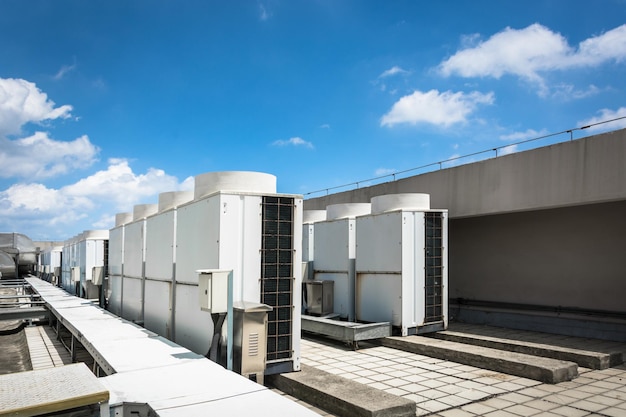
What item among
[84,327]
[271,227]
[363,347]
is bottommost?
[363,347]

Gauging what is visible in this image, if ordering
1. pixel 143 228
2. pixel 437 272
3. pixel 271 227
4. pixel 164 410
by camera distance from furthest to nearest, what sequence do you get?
pixel 437 272
pixel 143 228
pixel 271 227
pixel 164 410

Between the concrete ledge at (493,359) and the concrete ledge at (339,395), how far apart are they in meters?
3.06

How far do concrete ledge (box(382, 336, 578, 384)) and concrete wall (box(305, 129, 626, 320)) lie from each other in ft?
11.9

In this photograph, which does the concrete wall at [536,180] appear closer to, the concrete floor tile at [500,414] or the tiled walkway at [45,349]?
the concrete floor tile at [500,414]

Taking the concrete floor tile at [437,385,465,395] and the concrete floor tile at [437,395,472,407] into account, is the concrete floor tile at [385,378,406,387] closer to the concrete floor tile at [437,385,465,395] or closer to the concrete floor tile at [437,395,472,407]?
the concrete floor tile at [437,385,465,395]

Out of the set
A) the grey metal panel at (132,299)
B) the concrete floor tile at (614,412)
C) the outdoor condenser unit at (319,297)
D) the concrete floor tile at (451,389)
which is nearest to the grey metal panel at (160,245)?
the grey metal panel at (132,299)

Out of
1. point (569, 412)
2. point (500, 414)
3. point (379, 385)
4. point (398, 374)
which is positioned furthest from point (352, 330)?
point (569, 412)

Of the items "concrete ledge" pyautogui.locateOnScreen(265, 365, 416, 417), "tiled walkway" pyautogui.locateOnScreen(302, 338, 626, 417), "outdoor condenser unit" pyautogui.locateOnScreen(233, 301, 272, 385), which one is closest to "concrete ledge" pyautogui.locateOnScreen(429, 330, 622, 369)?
"tiled walkway" pyautogui.locateOnScreen(302, 338, 626, 417)

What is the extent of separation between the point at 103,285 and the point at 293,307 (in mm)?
8364

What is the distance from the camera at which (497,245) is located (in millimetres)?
13227

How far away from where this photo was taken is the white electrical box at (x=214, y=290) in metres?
5.45

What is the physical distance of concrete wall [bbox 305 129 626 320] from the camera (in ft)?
31.4

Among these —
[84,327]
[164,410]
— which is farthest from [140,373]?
[84,327]

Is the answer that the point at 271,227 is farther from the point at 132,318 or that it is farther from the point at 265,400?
the point at 132,318
